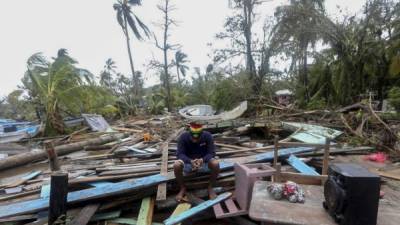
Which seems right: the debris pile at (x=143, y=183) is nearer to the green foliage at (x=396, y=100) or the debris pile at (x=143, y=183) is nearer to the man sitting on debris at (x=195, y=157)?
the man sitting on debris at (x=195, y=157)

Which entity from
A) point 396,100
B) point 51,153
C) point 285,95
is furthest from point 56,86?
point 285,95

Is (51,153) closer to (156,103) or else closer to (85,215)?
(85,215)

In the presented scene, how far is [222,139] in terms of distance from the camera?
7.24m

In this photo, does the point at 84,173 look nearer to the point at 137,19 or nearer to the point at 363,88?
the point at 363,88

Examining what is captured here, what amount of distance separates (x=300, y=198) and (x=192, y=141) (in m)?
2.01

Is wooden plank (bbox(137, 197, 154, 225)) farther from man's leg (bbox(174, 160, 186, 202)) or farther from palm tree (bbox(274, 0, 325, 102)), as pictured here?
palm tree (bbox(274, 0, 325, 102))

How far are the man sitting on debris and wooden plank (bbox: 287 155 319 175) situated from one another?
1.36 m

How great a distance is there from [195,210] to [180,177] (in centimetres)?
64

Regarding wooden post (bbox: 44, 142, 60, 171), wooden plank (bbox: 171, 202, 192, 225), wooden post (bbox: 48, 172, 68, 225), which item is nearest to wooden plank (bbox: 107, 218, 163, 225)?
wooden plank (bbox: 171, 202, 192, 225)

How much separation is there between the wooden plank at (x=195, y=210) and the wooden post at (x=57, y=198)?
4.06 ft

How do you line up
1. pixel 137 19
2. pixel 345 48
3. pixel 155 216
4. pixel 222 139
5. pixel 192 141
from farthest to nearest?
pixel 137 19, pixel 345 48, pixel 222 139, pixel 192 141, pixel 155 216

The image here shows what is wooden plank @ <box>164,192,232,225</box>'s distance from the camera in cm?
307

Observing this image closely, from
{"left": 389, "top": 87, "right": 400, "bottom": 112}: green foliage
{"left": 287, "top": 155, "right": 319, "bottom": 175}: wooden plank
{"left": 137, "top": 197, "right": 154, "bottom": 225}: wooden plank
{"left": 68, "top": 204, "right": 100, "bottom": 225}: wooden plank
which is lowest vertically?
{"left": 137, "top": 197, "right": 154, "bottom": 225}: wooden plank

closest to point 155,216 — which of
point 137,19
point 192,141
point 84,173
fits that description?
point 192,141
